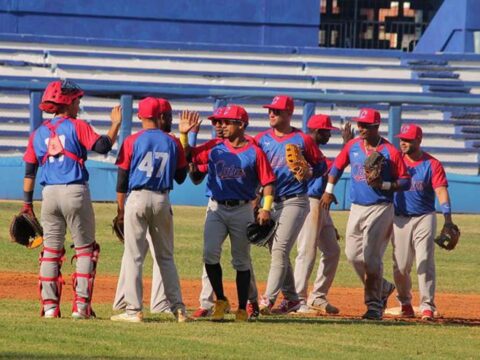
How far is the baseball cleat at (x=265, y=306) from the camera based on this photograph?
11.9 meters

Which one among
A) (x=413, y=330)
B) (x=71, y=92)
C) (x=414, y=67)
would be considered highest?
(x=414, y=67)

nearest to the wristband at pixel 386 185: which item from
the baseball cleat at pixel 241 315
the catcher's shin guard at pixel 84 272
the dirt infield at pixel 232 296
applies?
the dirt infield at pixel 232 296

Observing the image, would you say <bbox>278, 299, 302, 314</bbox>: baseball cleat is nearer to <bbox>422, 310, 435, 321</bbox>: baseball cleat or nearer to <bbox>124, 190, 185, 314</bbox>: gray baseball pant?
<bbox>422, 310, 435, 321</bbox>: baseball cleat

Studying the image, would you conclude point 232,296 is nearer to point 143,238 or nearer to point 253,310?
point 253,310

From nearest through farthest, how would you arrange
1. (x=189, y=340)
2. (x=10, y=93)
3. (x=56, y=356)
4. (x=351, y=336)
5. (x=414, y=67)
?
(x=56, y=356), (x=189, y=340), (x=351, y=336), (x=10, y=93), (x=414, y=67)

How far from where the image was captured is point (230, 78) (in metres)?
30.4

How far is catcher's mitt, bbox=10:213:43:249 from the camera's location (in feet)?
36.6

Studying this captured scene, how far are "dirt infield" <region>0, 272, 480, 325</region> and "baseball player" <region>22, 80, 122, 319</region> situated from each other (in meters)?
2.40

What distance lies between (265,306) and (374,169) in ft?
5.19

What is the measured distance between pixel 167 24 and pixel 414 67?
20.9 feet

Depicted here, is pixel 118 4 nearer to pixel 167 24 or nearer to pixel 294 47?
pixel 167 24

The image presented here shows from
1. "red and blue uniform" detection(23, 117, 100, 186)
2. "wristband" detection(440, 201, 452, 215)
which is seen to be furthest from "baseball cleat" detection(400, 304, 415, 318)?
"red and blue uniform" detection(23, 117, 100, 186)

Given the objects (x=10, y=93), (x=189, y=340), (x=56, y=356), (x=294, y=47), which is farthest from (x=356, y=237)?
(x=294, y=47)

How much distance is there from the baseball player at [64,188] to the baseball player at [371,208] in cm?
263
